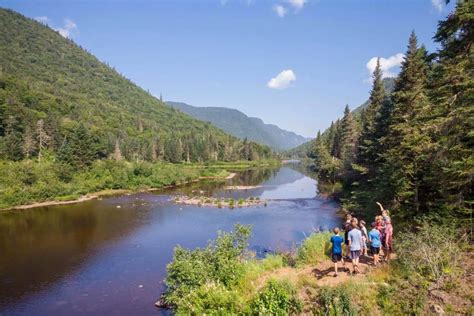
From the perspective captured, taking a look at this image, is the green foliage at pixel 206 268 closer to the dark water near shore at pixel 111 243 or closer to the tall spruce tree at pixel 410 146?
the dark water near shore at pixel 111 243

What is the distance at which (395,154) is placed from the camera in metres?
24.3

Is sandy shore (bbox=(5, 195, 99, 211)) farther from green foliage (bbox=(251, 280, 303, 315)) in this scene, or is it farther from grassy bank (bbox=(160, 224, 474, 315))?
green foliage (bbox=(251, 280, 303, 315))

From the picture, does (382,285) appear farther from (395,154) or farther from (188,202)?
(188,202)

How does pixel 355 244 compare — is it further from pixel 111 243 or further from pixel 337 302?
pixel 111 243

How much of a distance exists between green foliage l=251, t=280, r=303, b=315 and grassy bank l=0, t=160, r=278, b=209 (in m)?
54.7

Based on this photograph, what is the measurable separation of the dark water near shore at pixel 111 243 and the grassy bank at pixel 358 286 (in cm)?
771

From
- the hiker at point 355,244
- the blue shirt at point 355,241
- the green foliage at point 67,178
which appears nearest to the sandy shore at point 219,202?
the green foliage at point 67,178

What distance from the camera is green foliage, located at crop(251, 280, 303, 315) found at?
12812 mm

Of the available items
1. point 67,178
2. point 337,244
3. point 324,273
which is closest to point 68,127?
point 67,178

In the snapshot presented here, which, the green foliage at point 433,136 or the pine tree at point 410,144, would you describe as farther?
the pine tree at point 410,144

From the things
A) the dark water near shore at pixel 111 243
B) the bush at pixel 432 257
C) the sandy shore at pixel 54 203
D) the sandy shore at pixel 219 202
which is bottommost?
the dark water near shore at pixel 111 243

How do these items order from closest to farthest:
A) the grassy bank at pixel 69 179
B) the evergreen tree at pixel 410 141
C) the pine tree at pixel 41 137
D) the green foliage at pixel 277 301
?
the green foliage at pixel 277 301 → the evergreen tree at pixel 410 141 → the grassy bank at pixel 69 179 → the pine tree at pixel 41 137

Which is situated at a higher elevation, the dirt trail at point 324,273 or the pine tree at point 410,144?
the pine tree at point 410,144

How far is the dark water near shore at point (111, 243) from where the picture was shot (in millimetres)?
22797
